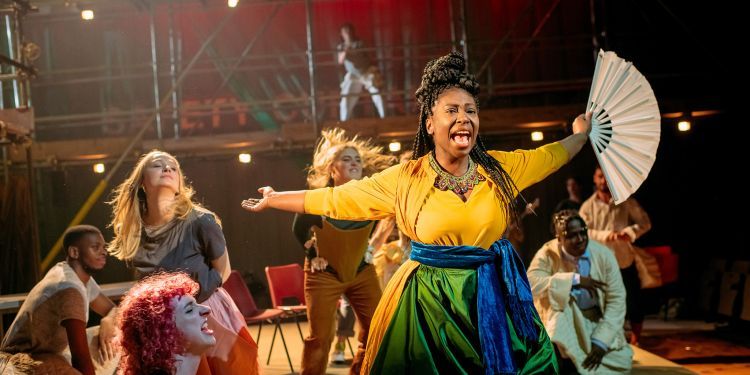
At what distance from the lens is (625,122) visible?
342cm

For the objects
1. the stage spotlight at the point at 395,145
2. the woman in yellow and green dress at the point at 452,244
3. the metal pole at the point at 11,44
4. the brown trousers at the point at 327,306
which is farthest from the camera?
the stage spotlight at the point at 395,145

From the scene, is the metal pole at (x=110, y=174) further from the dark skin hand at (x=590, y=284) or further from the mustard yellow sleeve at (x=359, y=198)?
the mustard yellow sleeve at (x=359, y=198)

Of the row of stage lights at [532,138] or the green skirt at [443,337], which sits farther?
the row of stage lights at [532,138]

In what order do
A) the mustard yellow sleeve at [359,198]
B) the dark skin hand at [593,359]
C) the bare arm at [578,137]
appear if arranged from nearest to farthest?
the mustard yellow sleeve at [359,198] < the bare arm at [578,137] < the dark skin hand at [593,359]

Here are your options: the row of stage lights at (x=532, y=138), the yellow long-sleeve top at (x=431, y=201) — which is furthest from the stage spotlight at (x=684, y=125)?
the yellow long-sleeve top at (x=431, y=201)

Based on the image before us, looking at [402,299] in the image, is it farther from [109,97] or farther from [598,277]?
[109,97]

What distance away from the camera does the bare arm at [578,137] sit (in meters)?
3.38

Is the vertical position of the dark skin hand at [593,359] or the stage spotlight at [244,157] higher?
the stage spotlight at [244,157]

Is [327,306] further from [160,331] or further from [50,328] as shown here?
[160,331]

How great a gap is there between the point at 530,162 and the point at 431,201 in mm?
477

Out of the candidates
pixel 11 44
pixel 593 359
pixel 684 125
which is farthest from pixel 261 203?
pixel 684 125

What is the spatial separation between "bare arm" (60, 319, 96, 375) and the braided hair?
208 centimetres

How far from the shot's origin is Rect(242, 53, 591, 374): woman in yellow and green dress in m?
2.95

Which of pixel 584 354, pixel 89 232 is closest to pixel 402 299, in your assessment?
pixel 89 232
